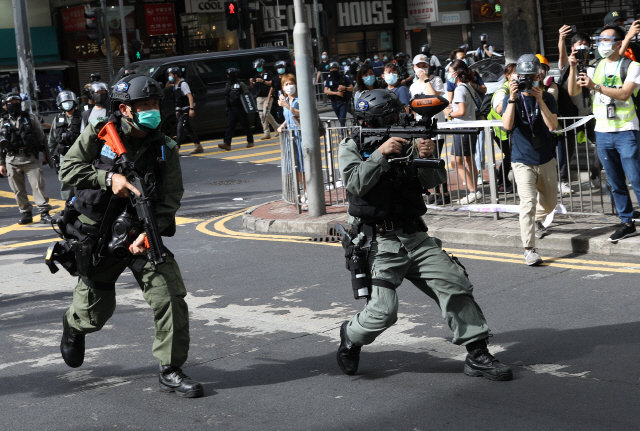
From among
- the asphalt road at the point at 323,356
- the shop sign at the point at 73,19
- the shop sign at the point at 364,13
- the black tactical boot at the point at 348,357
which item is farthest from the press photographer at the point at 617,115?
the shop sign at the point at 364,13

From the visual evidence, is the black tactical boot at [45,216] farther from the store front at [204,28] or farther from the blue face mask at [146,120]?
the store front at [204,28]

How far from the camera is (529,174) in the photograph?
775 cm

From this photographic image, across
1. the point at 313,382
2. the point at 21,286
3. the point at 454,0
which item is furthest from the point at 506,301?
the point at 454,0

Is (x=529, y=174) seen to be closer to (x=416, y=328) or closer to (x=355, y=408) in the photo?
(x=416, y=328)

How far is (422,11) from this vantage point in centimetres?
4312

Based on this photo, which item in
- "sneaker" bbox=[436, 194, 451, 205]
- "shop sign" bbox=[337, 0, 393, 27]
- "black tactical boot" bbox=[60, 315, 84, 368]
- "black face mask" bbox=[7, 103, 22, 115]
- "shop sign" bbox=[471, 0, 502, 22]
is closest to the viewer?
"black tactical boot" bbox=[60, 315, 84, 368]

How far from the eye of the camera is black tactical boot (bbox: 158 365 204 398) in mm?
4883

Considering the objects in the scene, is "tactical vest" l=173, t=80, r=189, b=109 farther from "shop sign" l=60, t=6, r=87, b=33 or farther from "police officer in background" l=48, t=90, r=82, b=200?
"shop sign" l=60, t=6, r=87, b=33

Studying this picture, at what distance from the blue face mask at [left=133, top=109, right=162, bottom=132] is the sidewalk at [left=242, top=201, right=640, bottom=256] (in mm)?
4647

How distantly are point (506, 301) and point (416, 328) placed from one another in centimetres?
93

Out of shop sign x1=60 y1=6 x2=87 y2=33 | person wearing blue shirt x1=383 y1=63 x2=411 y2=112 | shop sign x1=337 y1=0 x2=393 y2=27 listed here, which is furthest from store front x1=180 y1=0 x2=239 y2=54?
person wearing blue shirt x1=383 y1=63 x2=411 y2=112

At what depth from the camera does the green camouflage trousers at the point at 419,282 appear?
15.8 feet

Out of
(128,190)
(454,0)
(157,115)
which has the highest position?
(454,0)

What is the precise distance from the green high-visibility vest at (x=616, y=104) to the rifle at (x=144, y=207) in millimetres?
4681
